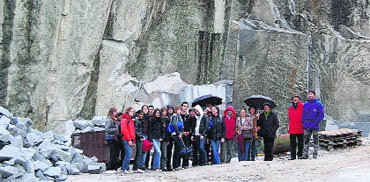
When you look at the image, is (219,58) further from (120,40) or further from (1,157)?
(1,157)

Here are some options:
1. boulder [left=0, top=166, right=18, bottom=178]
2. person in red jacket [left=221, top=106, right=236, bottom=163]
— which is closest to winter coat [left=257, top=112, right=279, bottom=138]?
person in red jacket [left=221, top=106, right=236, bottom=163]

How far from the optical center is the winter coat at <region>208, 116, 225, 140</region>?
9945 mm

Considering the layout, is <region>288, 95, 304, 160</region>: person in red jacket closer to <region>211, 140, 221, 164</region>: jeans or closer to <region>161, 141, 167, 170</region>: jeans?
<region>211, 140, 221, 164</region>: jeans

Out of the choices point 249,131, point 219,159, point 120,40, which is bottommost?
point 219,159

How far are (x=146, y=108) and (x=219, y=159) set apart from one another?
2162mm

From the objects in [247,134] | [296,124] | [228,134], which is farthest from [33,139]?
[296,124]

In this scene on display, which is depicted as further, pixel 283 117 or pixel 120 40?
pixel 120 40

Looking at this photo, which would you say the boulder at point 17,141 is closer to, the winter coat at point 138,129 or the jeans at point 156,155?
the winter coat at point 138,129

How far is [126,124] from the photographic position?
8.88 metres

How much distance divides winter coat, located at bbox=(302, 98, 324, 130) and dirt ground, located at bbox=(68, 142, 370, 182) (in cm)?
73

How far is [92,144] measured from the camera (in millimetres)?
11102

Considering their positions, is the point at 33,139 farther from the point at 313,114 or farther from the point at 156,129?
the point at 313,114

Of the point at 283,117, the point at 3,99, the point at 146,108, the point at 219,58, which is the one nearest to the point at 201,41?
the point at 219,58

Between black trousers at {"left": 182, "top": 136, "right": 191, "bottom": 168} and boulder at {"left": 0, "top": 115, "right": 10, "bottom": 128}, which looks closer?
boulder at {"left": 0, "top": 115, "right": 10, "bottom": 128}
